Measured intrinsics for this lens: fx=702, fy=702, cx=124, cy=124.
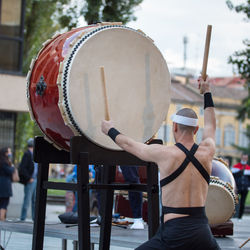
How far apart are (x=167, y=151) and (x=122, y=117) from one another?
3.29 ft

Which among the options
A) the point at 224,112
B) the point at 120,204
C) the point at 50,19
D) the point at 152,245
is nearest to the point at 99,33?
the point at 152,245

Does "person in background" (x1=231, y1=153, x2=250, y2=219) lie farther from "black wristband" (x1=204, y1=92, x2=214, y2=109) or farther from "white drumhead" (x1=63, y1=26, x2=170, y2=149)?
"black wristband" (x1=204, y1=92, x2=214, y2=109)

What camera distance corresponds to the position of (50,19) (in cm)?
2972

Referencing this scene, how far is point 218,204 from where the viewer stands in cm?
796

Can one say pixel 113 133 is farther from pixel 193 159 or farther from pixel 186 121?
pixel 193 159

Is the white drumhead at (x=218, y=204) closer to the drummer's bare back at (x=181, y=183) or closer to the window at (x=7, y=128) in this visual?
the drummer's bare back at (x=181, y=183)

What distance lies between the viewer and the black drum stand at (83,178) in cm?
576

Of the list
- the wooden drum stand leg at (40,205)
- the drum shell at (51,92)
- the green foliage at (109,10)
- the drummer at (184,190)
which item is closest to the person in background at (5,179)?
the green foliage at (109,10)

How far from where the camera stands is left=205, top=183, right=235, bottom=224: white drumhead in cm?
792

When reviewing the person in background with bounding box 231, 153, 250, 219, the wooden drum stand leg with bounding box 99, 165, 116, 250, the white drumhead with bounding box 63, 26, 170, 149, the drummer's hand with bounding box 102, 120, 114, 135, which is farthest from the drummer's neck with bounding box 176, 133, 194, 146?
the person in background with bounding box 231, 153, 250, 219

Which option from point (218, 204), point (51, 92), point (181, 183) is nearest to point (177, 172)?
point (181, 183)

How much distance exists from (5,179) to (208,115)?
860 cm

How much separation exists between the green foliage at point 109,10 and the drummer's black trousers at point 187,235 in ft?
42.3

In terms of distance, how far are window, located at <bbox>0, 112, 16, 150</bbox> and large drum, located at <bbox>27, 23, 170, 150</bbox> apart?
45.9ft
